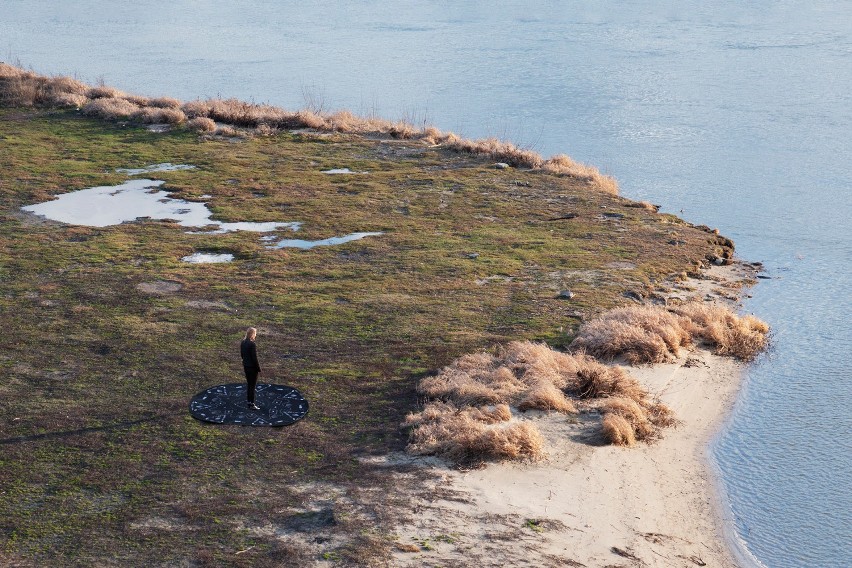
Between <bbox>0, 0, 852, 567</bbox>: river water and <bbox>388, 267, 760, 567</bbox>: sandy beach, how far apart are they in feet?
2.59

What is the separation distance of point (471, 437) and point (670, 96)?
40473 mm

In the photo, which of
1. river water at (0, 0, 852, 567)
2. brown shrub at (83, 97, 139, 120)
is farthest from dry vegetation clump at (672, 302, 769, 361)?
brown shrub at (83, 97, 139, 120)

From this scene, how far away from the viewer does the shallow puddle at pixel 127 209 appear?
27375 mm

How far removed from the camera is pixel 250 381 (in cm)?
1641

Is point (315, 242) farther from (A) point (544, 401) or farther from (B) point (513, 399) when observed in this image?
(A) point (544, 401)

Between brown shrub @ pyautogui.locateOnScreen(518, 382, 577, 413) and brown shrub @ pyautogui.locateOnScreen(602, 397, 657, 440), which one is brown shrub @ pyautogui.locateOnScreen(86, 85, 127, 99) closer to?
brown shrub @ pyautogui.locateOnScreen(518, 382, 577, 413)

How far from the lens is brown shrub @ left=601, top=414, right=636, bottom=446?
1666cm

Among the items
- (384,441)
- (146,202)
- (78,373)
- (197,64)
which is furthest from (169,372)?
(197,64)

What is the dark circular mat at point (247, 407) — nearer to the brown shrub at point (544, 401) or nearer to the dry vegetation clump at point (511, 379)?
the dry vegetation clump at point (511, 379)

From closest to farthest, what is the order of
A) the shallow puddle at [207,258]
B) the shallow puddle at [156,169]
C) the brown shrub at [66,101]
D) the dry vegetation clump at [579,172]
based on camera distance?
the shallow puddle at [207,258]
the shallow puddle at [156,169]
the dry vegetation clump at [579,172]
the brown shrub at [66,101]

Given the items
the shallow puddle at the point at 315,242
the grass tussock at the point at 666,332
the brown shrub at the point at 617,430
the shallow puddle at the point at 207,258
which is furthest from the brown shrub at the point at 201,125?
the brown shrub at the point at 617,430

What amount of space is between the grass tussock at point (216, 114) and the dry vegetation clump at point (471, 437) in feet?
68.1

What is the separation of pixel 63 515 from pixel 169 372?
16.4ft

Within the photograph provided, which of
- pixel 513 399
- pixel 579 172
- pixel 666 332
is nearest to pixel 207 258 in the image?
pixel 513 399
